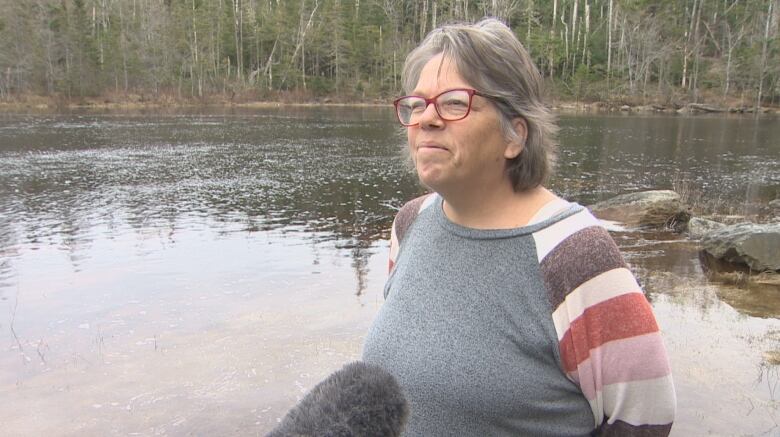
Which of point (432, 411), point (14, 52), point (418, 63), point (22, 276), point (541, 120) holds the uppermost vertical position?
point (14, 52)

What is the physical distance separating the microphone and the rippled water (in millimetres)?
4283

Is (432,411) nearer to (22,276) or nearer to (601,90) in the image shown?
(22,276)

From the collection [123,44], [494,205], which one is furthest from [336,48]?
[494,205]

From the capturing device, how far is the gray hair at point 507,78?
151 cm

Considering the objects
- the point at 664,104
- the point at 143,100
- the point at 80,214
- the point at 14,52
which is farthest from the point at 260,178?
the point at 664,104

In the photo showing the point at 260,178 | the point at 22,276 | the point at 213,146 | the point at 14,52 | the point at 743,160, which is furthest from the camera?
the point at 14,52

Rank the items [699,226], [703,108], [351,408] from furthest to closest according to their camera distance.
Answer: [703,108], [699,226], [351,408]

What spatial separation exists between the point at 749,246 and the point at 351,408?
387 inches

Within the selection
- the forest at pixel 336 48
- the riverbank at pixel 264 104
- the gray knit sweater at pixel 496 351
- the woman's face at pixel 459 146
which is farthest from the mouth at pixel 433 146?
the forest at pixel 336 48

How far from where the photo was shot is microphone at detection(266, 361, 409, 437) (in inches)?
40.8

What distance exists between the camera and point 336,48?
6519 centimetres

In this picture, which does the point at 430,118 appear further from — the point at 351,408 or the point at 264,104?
the point at 264,104

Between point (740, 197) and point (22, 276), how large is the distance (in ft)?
55.0

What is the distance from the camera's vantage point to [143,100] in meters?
55.1
